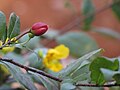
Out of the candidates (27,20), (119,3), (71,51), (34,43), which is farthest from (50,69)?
(27,20)

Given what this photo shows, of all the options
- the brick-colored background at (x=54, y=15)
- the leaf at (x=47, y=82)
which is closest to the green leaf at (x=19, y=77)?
the leaf at (x=47, y=82)

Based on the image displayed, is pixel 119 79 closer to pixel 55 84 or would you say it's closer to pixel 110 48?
pixel 55 84

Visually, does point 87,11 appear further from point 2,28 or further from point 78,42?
point 2,28

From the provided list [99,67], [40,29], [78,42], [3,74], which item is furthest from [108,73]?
[78,42]

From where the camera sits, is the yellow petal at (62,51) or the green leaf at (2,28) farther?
the yellow petal at (62,51)

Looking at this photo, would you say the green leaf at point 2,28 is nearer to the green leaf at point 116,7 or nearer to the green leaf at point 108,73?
the green leaf at point 108,73

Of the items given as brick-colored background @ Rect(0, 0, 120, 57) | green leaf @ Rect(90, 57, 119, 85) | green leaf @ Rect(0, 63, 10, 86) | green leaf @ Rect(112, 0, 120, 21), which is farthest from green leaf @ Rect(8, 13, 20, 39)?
brick-colored background @ Rect(0, 0, 120, 57)

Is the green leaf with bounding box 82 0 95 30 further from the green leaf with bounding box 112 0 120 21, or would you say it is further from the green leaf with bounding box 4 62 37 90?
the green leaf with bounding box 4 62 37 90

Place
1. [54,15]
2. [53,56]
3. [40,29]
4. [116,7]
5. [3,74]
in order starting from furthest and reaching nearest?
[54,15] < [116,7] < [3,74] < [53,56] < [40,29]

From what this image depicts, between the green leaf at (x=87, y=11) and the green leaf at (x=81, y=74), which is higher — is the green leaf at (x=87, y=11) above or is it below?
above
